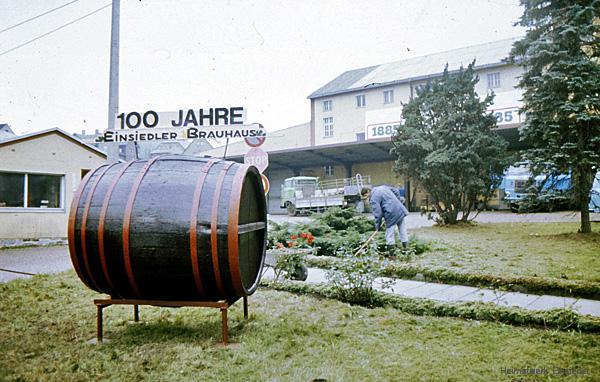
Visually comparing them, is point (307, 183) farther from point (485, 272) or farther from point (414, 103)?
point (485, 272)

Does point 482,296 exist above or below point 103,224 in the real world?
below

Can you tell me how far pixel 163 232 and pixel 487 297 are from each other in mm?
3555

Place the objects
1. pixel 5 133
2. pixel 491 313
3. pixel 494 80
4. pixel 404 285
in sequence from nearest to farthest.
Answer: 1. pixel 491 313
2. pixel 404 285
3. pixel 5 133
4. pixel 494 80

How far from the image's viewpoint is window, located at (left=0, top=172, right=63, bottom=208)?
12.8 m

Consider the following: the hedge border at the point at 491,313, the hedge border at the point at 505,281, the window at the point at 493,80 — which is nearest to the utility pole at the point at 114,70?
the hedge border at the point at 505,281

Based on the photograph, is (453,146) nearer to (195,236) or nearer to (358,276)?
(358,276)

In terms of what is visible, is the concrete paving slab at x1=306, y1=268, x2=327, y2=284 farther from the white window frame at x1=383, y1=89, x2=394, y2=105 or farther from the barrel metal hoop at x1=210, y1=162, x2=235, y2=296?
the white window frame at x1=383, y1=89, x2=394, y2=105

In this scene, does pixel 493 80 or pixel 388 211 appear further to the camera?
pixel 493 80

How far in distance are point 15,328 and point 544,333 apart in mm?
4792

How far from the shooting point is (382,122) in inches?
1287

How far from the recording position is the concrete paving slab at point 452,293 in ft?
15.9

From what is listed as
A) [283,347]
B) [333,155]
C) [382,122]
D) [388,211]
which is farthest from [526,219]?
[382,122]

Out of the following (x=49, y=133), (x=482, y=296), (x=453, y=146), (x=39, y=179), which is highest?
(x=49, y=133)

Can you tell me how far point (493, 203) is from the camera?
22578 millimetres
